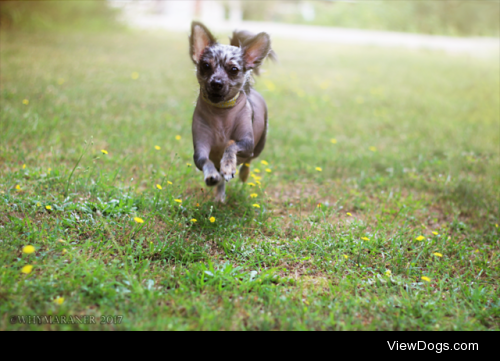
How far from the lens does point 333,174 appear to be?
5.16 m

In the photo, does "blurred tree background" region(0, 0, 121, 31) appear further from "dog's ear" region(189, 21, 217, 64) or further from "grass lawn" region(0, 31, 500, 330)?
"dog's ear" region(189, 21, 217, 64)

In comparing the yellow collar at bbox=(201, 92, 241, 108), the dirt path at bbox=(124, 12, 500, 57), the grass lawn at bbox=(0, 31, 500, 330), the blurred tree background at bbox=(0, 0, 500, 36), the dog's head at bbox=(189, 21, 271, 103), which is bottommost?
the grass lawn at bbox=(0, 31, 500, 330)

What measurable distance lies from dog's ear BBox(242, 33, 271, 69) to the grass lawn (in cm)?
108

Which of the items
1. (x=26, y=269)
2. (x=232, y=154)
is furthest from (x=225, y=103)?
(x=26, y=269)

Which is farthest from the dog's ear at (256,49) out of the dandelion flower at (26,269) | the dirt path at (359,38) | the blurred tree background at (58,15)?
the dirt path at (359,38)

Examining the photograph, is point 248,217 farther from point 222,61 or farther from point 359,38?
point 359,38

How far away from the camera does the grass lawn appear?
8.61 feet

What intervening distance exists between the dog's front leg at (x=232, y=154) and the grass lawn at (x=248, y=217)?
1.97ft

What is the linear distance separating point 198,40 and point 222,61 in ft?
0.96

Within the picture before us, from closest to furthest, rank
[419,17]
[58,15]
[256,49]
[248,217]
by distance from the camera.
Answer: [256,49], [248,217], [58,15], [419,17]

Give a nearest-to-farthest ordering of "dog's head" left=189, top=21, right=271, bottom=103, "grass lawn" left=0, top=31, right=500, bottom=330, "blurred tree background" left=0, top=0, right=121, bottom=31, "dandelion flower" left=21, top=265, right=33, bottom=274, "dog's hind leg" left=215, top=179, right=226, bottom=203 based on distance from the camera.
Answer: "dandelion flower" left=21, top=265, right=33, bottom=274 → "grass lawn" left=0, top=31, right=500, bottom=330 → "dog's head" left=189, top=21, right=271, bottom=103 → "dog's hind leg" left=215, top=179, right=226, bottom=203 → "blurred tree background" left=0, top=0, right=121, bottom=31

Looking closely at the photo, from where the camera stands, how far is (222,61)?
326 centimetres

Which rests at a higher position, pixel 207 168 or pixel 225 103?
pixel 225 103

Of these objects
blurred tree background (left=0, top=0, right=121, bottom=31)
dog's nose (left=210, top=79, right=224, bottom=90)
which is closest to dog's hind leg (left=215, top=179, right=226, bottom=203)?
dog's nose (left=210, top=79, right=224, bottom=90)
